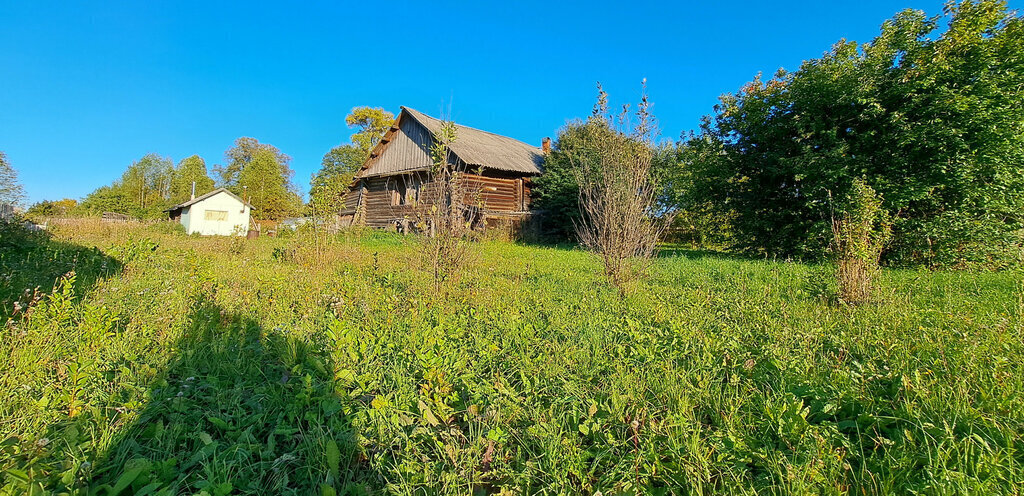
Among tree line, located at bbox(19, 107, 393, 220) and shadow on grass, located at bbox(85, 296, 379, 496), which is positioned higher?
tree line, located at bbox(19, 107, 393, 220)

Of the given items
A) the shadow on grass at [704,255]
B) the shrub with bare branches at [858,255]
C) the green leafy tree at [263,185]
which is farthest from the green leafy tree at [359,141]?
the shrub with bare branches at [858,255]

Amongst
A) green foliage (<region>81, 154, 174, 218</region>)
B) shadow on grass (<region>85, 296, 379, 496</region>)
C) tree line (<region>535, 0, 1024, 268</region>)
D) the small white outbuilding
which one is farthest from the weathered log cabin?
green foliage (<region>81, 154, 174, 218</region>)

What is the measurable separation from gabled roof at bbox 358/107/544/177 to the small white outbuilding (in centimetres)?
1407

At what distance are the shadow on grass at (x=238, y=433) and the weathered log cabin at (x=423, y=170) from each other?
14.0 metres

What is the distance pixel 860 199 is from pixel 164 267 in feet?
34.2

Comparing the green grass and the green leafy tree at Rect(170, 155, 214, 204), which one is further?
the green leafy tree at Rect(170, 155, 214, 204)

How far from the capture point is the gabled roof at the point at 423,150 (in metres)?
18.6

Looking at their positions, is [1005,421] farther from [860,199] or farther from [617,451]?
[860,199]

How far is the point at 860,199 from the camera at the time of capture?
5.33 meters

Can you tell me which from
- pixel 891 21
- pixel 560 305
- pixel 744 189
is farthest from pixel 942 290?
pixel 891 21

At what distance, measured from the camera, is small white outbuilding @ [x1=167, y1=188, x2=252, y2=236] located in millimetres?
28641

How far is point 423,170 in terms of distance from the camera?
17.2m

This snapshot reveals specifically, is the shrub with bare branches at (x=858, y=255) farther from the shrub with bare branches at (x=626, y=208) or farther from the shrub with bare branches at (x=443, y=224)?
the shrub with bare branches at (x=443, y=224)

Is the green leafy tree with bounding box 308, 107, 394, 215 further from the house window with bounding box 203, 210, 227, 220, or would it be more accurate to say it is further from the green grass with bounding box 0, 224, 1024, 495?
the green grass with bounding box 0, 224, 1024, 495
